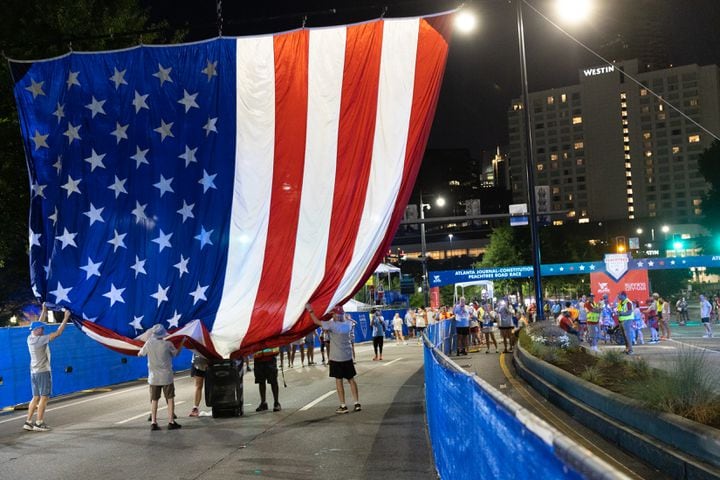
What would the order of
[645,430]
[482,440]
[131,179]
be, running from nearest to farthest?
1. [482,440]
2. [645,430]
3. [131,179]

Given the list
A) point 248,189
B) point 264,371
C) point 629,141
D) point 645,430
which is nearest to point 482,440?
point 645,430

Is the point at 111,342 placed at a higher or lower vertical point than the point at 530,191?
lower

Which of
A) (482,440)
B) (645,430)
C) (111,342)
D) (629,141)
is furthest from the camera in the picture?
(629,141)

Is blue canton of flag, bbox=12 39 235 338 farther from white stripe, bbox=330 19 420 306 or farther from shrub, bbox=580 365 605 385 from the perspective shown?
shrub, bbox=580 365 605 385

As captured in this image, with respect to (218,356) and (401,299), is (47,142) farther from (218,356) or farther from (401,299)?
(401,299)

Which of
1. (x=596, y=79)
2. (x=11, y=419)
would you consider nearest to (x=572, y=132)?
(x=596, y=79)

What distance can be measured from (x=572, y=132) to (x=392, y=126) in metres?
197

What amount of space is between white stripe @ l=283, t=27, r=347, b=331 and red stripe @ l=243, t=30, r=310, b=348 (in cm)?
9

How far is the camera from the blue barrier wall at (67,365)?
17125 millimetres

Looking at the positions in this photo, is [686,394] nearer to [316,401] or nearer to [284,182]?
[284,182]

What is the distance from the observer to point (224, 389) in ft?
41.3

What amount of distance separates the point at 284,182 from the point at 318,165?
23.1 inches

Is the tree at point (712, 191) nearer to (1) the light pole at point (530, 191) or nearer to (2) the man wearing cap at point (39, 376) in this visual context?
(1) the light pole at point (530, 191)

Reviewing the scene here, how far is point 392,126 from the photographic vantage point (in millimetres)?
10766
